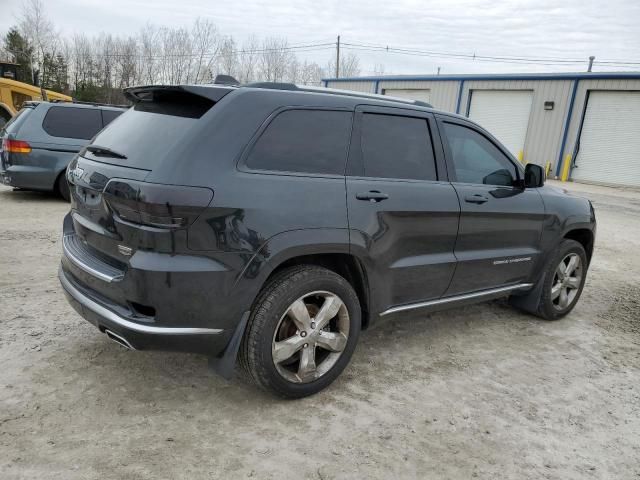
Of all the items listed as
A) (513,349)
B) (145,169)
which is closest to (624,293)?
(513,349)

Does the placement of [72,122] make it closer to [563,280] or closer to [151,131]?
[151,131]

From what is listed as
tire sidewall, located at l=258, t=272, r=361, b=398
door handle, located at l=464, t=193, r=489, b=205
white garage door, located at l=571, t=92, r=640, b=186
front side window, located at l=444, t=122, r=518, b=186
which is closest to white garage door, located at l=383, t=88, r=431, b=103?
white garage door, located at l=571, t=92, r=640, b=186

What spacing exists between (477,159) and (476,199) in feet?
1.36

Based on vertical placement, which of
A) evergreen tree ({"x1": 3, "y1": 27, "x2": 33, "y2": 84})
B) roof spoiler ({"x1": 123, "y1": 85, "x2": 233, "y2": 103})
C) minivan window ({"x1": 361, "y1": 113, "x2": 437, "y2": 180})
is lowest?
minivan window ({"x1": 361, "y1": 113, "x2": 437, "y2": 180})

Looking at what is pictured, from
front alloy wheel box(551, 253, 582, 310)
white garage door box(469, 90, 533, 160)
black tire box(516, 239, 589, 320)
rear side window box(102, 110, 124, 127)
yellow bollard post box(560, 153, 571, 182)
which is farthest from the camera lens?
white garage door box(469, 90, 533, 160)

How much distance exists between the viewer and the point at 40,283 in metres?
4.72

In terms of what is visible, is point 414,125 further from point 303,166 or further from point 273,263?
point 273,263

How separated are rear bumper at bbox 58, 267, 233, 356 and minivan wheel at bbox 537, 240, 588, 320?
321cm

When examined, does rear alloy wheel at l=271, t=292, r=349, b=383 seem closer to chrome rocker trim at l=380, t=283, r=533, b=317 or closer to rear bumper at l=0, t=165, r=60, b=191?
chrome rocker trim at l=380, t=283, r=533, b=317

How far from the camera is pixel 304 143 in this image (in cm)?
300

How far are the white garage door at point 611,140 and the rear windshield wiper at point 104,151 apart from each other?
835 inches

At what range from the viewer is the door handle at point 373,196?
3.12 m

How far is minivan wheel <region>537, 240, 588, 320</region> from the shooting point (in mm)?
4645

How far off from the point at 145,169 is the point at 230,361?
43.8 inches
